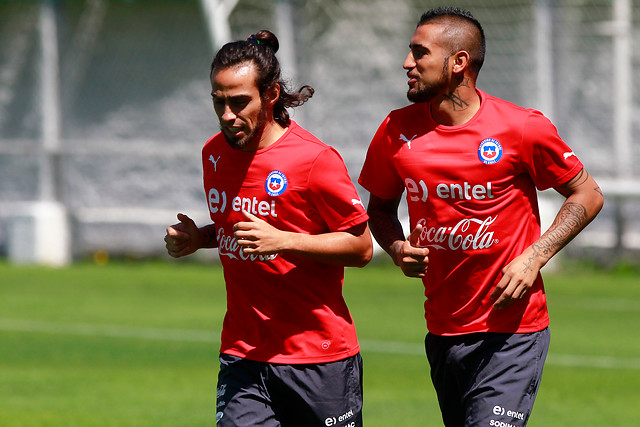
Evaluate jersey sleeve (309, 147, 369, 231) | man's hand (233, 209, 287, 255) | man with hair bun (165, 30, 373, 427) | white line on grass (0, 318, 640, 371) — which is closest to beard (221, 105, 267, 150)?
man with hair bun (165, 30, 373, 427)

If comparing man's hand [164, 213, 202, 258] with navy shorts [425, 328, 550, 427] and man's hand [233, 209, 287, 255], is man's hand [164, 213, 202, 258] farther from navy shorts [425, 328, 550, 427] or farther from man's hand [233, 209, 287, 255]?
navy shorts [425, 328, 550, 427]

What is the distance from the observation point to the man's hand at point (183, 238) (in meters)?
5.23

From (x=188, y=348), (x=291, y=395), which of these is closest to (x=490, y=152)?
(x=291, y=395)

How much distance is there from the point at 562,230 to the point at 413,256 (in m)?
0.66

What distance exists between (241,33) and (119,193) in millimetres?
3621

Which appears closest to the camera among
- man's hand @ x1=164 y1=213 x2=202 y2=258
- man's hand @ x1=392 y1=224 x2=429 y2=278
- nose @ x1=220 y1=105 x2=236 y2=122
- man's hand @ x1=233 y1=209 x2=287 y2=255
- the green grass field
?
man's hand @ x1=233 y1=209 x2=287 y2=255

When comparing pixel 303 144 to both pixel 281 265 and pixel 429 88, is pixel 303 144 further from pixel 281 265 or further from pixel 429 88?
pixel 429 88

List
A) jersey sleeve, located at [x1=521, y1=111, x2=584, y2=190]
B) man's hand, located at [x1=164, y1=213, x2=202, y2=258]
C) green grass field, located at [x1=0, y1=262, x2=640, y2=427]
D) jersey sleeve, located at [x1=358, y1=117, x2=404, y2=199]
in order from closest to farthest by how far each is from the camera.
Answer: jersey sleeve, located at [x1=521, y1=111, x2=584, y2=190] < man's hand, located at [x1=164, y1=213, x2=202, y2=258] < jersey sleeve, located at [x1=358, y1=117, x2=404, y2=199] < green grass field, located at [x1=0, y1=262, x2=640, y2=427]

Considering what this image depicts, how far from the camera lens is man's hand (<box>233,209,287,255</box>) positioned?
15.2 ft

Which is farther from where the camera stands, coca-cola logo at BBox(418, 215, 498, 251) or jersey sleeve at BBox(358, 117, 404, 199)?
jersey sleeve at BBox(358, 117, 404, 199)

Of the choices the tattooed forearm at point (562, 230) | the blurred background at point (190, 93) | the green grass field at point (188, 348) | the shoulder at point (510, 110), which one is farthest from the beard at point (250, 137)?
the blurred background at point (190, 93)

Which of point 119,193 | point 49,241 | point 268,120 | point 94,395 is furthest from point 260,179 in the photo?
point 119,193

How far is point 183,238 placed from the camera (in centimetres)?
525

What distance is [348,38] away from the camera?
18.7 m
